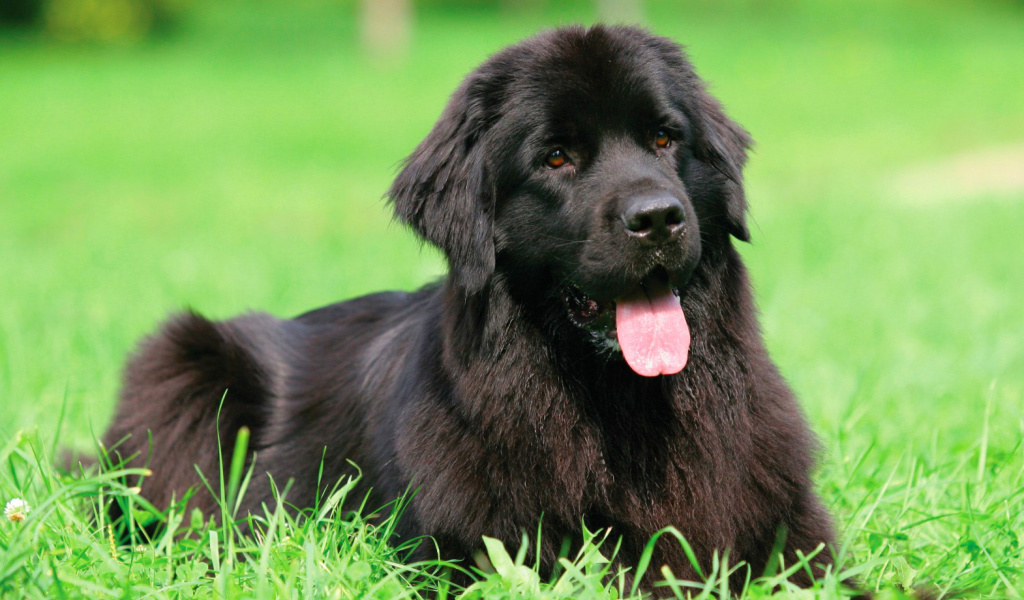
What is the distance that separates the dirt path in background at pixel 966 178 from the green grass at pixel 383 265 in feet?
1.51

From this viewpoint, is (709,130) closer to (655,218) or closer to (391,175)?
(655,218)

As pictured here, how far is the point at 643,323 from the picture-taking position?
310 centimetres

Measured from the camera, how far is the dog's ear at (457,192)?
321 cm

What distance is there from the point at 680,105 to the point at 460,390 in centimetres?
118

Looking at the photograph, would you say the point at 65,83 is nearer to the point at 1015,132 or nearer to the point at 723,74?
the point at 723,74

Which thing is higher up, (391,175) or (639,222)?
(639,222)

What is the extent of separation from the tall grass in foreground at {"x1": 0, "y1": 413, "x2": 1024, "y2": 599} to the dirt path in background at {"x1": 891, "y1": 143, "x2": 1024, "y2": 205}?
9726 mm

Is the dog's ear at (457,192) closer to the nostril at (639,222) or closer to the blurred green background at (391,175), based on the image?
the nostril at (639,222)

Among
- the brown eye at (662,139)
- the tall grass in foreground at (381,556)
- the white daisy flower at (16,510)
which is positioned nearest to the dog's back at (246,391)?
the tall grass in foreground at (381,556)

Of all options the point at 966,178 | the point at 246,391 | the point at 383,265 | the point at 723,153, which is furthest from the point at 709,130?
the point at 966,178

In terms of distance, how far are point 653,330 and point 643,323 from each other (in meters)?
0.04

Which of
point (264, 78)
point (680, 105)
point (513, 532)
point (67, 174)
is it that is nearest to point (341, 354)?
point (513, 532)

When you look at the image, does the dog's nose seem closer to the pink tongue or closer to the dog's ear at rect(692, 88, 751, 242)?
the pink tongue

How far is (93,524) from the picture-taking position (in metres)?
3.54
